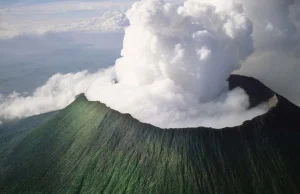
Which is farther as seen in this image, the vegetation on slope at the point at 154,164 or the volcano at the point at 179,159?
the volcano at the point at 179,159

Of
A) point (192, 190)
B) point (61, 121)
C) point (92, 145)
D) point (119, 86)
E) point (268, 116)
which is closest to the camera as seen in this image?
point (192, 190)

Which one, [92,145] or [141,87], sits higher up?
[141,87]

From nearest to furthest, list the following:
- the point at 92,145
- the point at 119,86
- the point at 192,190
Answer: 1. the point at 192,190
2. the point at 92,145
3. the point at 119,86

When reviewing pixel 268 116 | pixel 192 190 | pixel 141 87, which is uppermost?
pixel 141 87

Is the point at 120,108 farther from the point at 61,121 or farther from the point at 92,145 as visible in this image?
the point at 61,121

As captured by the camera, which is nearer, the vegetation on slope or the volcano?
the vegetation on slope

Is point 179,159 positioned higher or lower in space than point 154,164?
higher

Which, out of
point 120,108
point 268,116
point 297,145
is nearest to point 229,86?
point 268,116

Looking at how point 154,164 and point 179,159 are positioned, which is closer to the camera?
point 179,159
